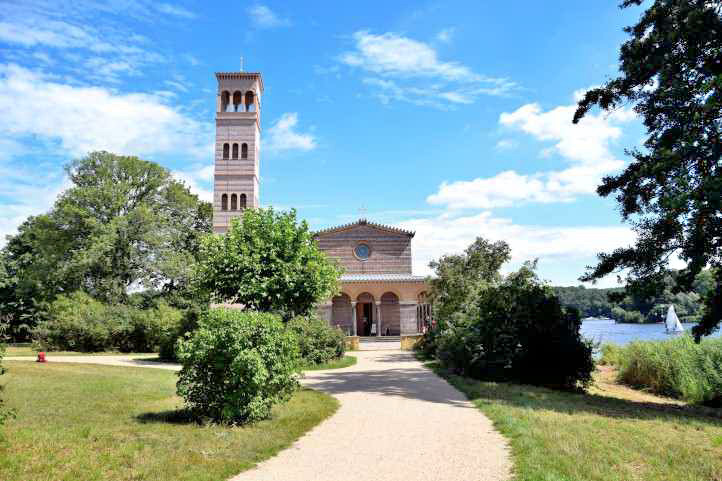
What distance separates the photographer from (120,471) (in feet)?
20.3

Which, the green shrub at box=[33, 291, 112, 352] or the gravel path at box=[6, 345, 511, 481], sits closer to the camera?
the gravel path at box=[6, 345, 511, 481]

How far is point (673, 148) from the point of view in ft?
42.5

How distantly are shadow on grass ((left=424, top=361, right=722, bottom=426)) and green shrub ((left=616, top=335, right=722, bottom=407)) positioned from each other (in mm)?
4236

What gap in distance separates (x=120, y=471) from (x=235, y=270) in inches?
387

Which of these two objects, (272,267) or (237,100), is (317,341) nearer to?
(272,267)

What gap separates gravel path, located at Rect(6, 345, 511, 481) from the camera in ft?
21.0

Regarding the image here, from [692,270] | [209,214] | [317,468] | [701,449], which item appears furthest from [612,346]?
[209,214]

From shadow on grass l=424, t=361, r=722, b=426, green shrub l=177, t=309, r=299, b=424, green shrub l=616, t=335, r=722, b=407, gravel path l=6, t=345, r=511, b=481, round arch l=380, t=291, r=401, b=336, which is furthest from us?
round arch l=380, t=291, r=401, b=336

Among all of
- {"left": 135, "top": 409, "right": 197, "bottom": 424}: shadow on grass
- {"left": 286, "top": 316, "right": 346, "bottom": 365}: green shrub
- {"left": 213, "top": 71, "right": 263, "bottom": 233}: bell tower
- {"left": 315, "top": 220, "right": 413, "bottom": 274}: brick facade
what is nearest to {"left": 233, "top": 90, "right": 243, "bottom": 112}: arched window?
{"left": 213, "top": 71, "right": 263, "bottom": 233}: bell tower

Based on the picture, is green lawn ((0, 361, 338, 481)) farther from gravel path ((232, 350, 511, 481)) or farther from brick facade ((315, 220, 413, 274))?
brick facade ((315, 220, 413, 274))

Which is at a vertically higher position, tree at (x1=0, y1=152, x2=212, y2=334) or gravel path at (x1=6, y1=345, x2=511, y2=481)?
tree at (x1=0, y1=152, x2=212, y2=334)

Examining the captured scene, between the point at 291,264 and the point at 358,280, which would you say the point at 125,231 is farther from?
the point at 291,264

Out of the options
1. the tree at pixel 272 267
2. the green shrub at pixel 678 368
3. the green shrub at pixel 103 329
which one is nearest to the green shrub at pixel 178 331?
the green shrub at pixel 103 329

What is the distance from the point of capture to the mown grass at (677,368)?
16.3 m
